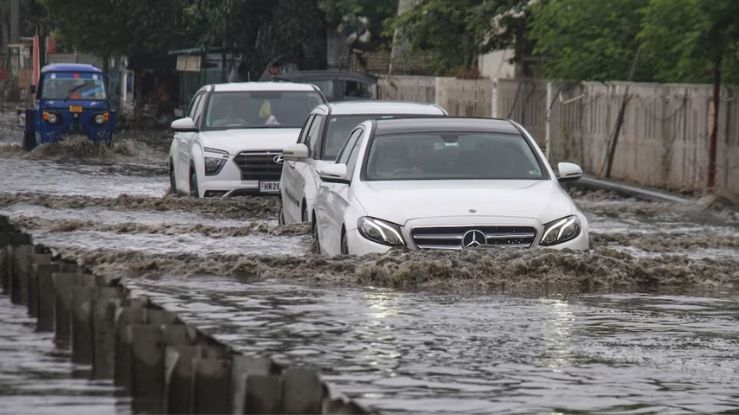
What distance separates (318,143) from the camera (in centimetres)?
1900

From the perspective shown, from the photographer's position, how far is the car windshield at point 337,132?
18906mm

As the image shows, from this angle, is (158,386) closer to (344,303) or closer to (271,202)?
(344,303)

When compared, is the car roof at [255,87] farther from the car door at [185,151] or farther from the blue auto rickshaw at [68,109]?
the blue auto rickshaw at [68,109]

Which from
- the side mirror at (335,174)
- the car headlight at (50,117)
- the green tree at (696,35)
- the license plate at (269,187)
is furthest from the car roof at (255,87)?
the car headlight at (50,117)

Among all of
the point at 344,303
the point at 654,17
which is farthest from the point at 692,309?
the point at 654,17

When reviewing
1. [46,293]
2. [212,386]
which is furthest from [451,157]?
[212,386]

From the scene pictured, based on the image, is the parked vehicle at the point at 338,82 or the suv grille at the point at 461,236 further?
the parked vehicle at the point at 338,82

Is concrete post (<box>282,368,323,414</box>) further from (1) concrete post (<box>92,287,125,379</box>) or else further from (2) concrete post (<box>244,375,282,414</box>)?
(1) concrete post (<box>92,287,125,379</box>)

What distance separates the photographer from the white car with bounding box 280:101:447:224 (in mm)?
18203

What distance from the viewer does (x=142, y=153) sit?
139 feet

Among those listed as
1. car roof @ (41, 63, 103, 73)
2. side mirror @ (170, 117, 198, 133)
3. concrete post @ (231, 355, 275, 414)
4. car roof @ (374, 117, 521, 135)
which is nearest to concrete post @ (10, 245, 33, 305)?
car roof @ (374, 117, 521, 135)

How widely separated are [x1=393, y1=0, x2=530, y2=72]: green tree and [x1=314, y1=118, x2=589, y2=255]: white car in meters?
23.2

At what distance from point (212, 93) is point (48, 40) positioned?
79.7 meters

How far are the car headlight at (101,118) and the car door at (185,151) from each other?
16041 millimetres
